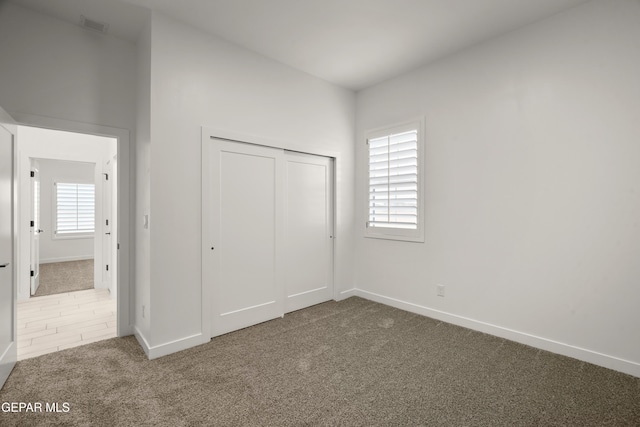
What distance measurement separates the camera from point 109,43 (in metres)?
2.92

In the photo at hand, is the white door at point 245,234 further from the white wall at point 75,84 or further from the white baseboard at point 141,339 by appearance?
the white wall at point 75,84

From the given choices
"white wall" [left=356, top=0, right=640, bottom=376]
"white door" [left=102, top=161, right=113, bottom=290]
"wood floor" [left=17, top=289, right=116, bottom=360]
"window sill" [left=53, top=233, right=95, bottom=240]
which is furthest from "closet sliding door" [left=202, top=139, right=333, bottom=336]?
"window sill" [left=53, top=233, right=95, bottom=240]

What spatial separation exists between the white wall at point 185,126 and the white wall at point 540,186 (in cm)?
193

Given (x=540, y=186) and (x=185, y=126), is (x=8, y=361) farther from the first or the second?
(x=540, y=186)

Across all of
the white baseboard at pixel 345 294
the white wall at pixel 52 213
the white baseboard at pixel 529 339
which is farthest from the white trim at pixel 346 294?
the white wall at pixel 52 213

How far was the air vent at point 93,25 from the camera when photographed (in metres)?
2.67

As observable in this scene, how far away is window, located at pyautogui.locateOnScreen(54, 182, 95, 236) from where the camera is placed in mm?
7508

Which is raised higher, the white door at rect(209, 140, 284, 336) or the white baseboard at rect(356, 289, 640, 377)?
the white door at rect(209, 140, 284, 336)

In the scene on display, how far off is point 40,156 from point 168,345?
401 centimetres

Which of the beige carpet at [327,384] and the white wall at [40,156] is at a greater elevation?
the white wall at [40,156]

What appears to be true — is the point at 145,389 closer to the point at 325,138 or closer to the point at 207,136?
the point at 207,136

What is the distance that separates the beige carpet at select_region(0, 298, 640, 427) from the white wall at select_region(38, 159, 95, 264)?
630 cm

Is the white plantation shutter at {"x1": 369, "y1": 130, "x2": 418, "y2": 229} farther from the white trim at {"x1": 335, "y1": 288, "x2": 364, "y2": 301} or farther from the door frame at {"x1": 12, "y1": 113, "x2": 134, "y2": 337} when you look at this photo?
the door frame at {"x1": 12, "y1": 113, "x2": 134, "y2": 337}

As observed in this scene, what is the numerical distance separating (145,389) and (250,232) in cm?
162
